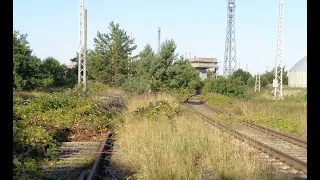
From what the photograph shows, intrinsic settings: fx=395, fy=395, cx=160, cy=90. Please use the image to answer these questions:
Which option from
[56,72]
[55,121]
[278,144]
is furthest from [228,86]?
[55,121]

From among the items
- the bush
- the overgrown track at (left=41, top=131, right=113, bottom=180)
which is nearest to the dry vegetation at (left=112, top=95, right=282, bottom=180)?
the overgrown track at (left=41, top=131, right=113, bottom=180)

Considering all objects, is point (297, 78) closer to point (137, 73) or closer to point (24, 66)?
point (137, 73)

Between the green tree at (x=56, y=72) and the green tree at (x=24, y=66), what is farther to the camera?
the green tree at (x=56, y=72)

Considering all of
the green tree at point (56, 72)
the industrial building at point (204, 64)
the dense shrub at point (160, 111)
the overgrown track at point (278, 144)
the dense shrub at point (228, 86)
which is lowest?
the overgrown track at point (278, 144)

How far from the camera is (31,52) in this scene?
38.7m

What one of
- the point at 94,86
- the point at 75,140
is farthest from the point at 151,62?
the point at 75,140

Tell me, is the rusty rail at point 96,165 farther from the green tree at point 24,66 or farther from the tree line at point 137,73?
the green tree at point 24,66

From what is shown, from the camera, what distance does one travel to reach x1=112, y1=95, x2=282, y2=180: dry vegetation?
735 cm

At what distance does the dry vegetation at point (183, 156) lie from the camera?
7.35m

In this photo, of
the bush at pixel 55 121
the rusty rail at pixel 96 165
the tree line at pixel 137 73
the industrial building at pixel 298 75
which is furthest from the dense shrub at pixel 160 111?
the industrial building at pixel 298 75

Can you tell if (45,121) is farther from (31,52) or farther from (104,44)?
(104,44)

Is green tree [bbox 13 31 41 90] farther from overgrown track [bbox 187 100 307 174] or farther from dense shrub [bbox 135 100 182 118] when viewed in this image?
overgrown track [bbox 187 100 307 174]
